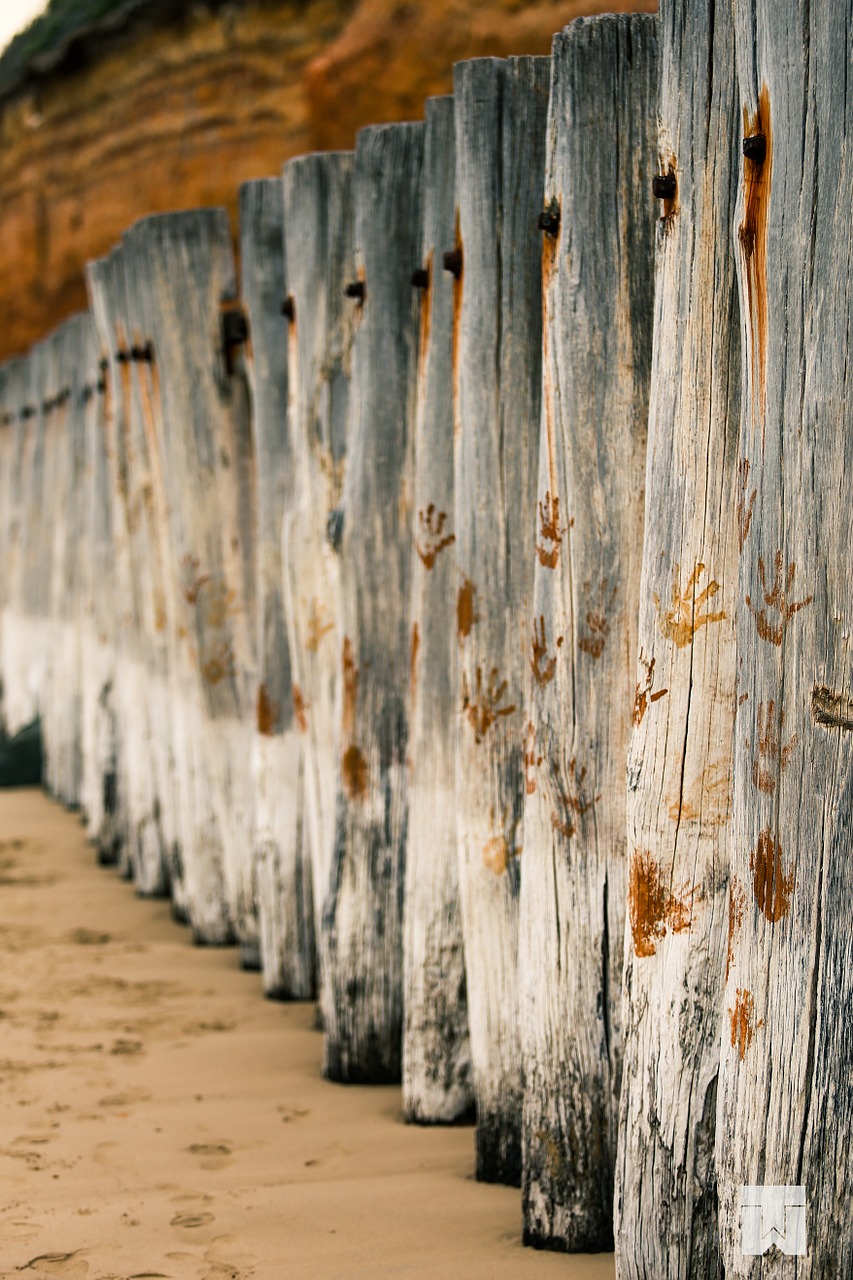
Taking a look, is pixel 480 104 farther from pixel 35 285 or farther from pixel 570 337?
pixel 35 285

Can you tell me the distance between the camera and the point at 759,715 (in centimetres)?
224

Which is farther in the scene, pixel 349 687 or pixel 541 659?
pixel 349 687

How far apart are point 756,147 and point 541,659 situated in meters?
1.08

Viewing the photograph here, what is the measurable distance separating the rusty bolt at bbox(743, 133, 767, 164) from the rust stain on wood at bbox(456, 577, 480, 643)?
1.29 m

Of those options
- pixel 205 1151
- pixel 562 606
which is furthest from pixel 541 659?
pixel 205 1151

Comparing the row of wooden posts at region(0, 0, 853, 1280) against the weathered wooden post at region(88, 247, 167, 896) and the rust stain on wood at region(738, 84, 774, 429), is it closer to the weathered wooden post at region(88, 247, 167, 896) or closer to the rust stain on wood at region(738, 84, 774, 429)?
the rust stain on wood at region(738, 84, 774, 429)

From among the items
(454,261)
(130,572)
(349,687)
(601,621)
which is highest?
(454,261)

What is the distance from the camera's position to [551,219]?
2.86 metres

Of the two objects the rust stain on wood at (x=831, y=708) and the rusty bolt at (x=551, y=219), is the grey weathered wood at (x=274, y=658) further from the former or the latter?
the rust stain on wood at (x=831, y=708)

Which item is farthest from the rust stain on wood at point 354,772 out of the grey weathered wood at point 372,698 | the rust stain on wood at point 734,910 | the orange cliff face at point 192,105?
the orange cliff face at point 192,105

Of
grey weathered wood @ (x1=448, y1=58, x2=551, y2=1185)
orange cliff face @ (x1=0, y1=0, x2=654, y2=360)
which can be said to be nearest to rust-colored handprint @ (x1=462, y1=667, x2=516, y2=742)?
grey weathered wood @ (x1=448, y1=58, x2=551, y2=1185)

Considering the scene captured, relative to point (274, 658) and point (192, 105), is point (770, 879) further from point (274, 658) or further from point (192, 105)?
point (192, 105)

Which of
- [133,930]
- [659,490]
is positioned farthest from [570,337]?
[133,930]

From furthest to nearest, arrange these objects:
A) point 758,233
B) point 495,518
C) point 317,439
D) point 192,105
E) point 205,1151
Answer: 1. point 192,105
2. point 317,439
3. point 205,1151
4. point 495,518
5. point 758,233
